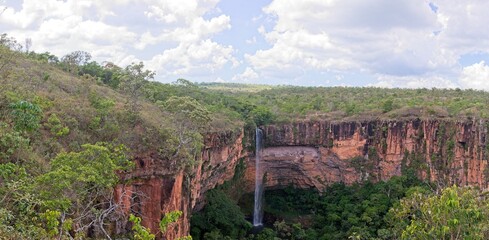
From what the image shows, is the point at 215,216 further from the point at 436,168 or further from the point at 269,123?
the point at 436,168

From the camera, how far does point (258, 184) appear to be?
30828 mm

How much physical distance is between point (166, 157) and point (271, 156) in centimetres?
1630

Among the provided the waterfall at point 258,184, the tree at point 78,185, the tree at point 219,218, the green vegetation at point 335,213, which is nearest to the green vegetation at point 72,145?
the tree at point 78,185

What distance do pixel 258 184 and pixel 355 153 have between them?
6647 millimetres

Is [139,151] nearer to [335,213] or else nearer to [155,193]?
[155,193]

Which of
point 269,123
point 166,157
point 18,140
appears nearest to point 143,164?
point 166,157

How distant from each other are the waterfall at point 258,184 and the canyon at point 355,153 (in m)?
0.31

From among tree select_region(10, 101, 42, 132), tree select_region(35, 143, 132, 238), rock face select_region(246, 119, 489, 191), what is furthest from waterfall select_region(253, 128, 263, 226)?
tree select_region(10, 101, 42, 132)

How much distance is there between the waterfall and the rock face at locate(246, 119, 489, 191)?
0.45m

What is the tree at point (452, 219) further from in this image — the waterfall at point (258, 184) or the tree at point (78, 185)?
the waterfall at point (258, 184)

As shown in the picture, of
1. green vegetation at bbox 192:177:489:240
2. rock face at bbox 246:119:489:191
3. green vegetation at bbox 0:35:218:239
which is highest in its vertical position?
green vegetation at bbox 0:35:218:239

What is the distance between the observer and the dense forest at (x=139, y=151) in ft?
29.5

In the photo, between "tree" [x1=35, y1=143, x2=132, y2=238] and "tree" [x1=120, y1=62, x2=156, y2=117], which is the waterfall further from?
"tree" [x1=35, y1=143, x2=132, y2=238]

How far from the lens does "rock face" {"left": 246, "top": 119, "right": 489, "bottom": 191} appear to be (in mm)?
28173
